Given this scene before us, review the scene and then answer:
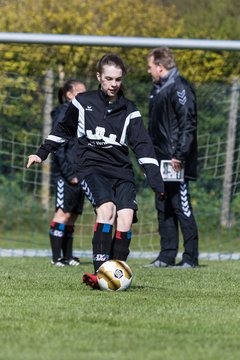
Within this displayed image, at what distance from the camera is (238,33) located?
19266 mm

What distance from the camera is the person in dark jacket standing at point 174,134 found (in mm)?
10273

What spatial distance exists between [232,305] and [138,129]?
1873 millimetres

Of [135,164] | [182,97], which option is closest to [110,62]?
[182,97]

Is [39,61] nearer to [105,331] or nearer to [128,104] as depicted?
[128,104]

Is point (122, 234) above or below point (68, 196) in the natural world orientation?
above

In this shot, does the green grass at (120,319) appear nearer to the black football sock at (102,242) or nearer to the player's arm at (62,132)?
the black football sock at (102,242)

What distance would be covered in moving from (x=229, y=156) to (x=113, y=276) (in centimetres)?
695

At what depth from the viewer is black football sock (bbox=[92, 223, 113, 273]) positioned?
7.84m

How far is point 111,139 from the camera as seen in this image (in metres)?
8.02

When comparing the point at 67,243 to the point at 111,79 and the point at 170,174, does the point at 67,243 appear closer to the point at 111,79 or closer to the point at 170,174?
the point at 170,174

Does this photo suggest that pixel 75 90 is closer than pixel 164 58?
No

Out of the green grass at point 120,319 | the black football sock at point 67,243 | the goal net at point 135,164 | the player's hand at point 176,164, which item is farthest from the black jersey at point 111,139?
the goal net at point 135,164

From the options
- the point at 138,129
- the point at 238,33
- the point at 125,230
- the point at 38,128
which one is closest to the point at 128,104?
the point at 138,129

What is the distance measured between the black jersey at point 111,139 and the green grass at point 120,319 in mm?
936
